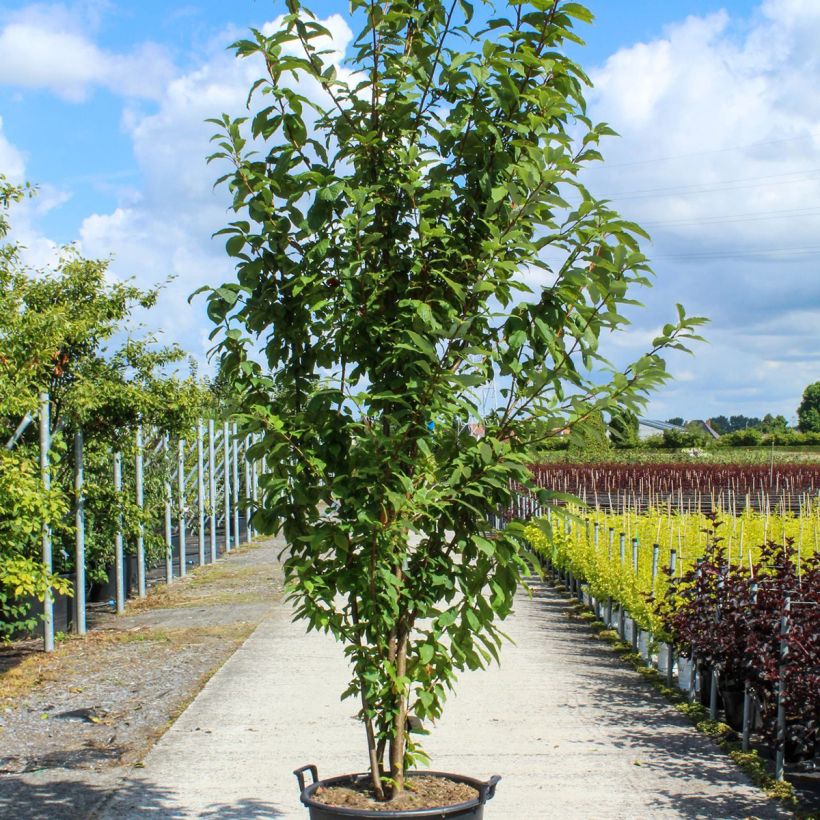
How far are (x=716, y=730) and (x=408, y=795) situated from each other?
377 cm

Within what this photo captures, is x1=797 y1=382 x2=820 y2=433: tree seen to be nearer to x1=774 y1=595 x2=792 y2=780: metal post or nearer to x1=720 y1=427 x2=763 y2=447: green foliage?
x1=720 y1=427 x2=763 y2=447: green foliage

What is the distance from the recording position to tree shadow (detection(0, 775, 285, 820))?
5.32 m

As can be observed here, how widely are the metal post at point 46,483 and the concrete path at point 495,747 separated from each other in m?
1.79

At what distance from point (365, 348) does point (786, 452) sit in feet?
191

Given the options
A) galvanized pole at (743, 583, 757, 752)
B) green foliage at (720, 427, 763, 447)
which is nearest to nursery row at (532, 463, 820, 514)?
green foliage at (720, 427, 763, 447)

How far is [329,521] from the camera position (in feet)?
12.6

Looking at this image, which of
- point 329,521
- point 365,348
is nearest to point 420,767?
point 329,521

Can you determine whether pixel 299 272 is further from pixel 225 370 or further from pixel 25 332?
pixel 25 332

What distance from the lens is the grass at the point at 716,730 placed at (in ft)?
19.0

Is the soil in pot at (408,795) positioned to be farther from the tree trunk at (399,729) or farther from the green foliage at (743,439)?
the green foliage at (743,439)

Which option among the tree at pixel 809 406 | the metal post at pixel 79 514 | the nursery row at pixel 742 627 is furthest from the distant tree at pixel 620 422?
the tree at pixel 809 406

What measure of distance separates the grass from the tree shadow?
8.61 ft

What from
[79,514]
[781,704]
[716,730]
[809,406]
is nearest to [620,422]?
[781,704]

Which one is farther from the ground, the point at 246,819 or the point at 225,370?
the point at 225,370
